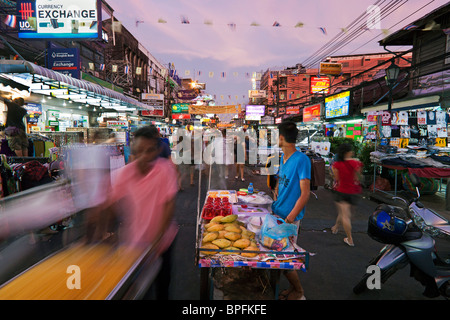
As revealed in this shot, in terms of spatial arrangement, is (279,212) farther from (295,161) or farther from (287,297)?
(287,297)

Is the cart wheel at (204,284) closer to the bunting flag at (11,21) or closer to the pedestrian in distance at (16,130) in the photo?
the pedestrian in distance at (16,130)

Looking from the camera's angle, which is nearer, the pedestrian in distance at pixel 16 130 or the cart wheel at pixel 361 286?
the cart wheel at pixel 361 286

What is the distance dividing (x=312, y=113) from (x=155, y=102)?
17966mm

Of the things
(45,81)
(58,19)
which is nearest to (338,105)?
(45,81)

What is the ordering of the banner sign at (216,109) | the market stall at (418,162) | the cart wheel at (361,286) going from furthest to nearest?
the banner sign at (216,109)
the market stall at (418,162)
the cart wheel at (361,286)

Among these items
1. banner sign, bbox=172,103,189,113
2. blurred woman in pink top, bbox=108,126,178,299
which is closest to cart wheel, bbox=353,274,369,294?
blurred woman in pink top, bbox=108,126,178,299

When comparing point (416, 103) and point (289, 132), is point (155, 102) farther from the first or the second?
point (289, 132)

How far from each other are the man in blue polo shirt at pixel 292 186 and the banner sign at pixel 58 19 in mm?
11913

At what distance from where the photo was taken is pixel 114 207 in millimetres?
2885

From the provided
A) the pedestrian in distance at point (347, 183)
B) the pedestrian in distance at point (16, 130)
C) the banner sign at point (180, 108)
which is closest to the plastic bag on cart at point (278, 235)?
the pedestrian in distance at point (347, 183)

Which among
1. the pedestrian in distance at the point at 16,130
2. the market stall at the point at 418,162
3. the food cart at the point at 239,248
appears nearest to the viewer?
the food cart at the point at 239,248

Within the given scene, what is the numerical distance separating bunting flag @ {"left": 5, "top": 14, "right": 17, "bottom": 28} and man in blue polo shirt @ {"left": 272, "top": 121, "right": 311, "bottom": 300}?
1411cm

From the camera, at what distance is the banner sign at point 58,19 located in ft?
34.8
